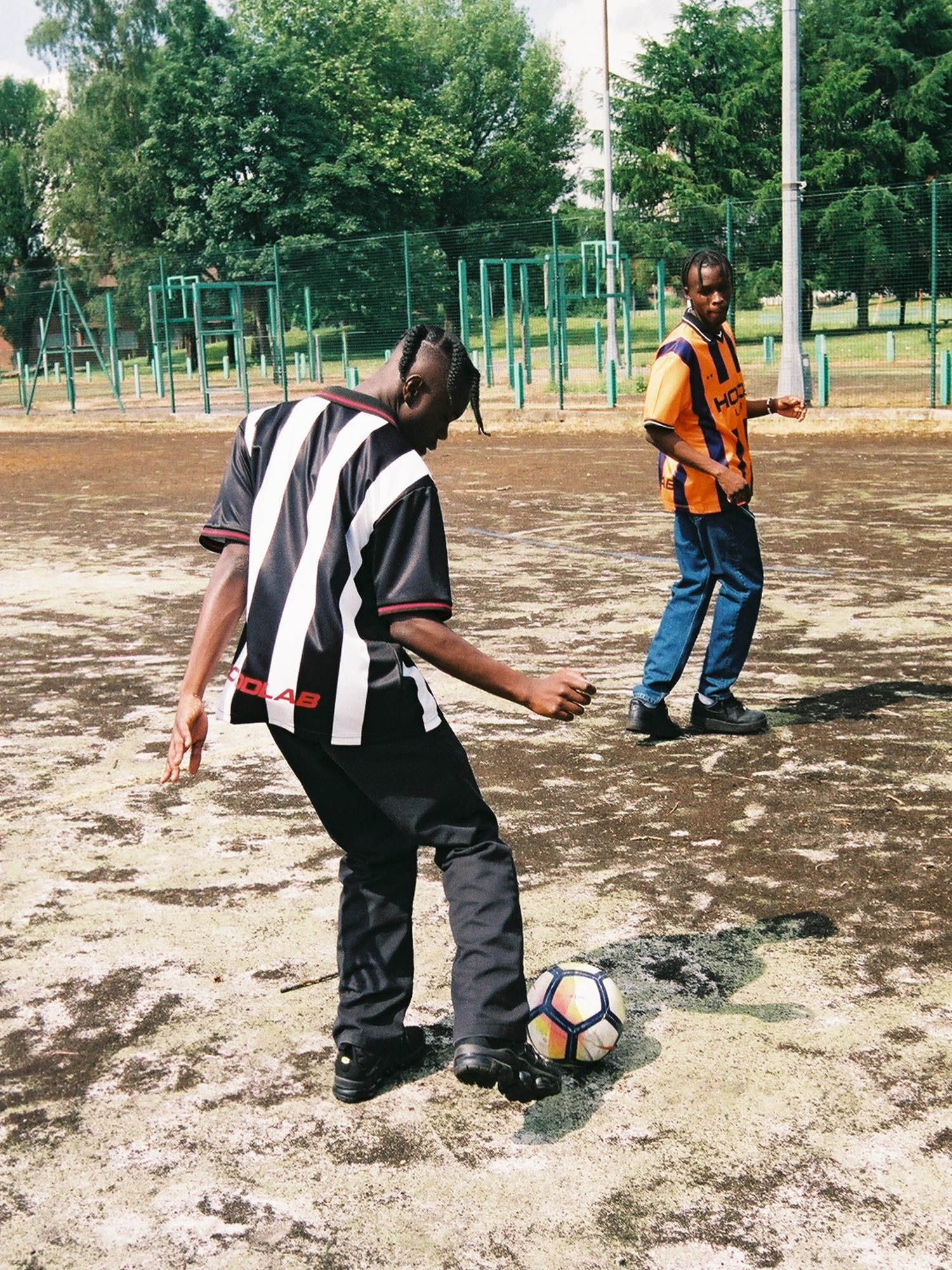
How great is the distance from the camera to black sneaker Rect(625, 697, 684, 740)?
6.25 meters

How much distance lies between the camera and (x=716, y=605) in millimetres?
6301

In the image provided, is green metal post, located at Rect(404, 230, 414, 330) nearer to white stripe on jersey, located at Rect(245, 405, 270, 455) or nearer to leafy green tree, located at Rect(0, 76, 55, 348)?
white stripe on jersey, located at Rect(245, 405, 270, 455)

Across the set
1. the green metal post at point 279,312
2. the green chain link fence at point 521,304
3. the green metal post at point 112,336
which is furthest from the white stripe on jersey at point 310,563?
the green metal post at point 112,336

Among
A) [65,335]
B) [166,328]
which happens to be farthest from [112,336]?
[166,328]

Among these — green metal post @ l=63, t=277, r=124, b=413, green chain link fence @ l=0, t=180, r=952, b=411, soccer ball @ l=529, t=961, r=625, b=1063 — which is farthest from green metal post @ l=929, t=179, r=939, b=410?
soccer ball @ l=529, t=961, r=625, b=1063

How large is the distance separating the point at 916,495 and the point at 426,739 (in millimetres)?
11350

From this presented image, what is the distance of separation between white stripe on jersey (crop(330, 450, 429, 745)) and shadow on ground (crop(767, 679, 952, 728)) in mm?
3622

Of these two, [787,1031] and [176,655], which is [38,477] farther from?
[787,1031]

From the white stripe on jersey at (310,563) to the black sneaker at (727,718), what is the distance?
348 centimetres

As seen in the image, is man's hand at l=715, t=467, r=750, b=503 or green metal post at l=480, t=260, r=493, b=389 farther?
green metal post at l=480, t=260, r=493, b=389

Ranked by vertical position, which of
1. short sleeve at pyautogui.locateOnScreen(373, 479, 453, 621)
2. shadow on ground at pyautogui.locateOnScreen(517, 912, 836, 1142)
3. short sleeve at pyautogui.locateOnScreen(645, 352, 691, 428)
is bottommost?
shadow on ground at pyautogui.locateOnScreen(517, 912, 836, 1142)

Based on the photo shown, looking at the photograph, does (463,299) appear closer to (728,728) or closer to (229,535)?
(728,728)

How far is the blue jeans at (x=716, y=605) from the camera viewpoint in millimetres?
6242

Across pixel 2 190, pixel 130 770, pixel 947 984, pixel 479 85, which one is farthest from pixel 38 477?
pixel 479 85
